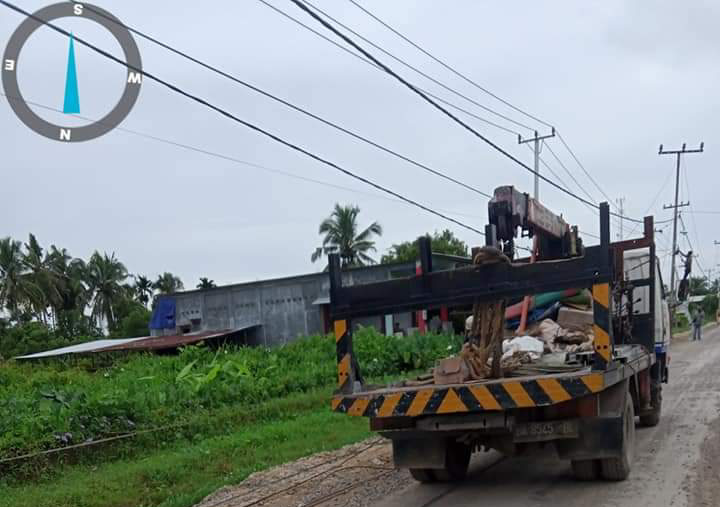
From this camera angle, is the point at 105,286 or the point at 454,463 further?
the point at 105,286

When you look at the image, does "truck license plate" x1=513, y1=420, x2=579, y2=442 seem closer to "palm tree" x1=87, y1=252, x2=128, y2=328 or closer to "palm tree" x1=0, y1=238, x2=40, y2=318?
"palm tree" x1=0, y1=238, x2=40, y2=318

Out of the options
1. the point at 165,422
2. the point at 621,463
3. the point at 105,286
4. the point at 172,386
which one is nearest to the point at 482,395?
the point at 621,463

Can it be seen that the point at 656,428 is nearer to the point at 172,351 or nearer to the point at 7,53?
the point at 7,53

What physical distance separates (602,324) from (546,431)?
1.17 m

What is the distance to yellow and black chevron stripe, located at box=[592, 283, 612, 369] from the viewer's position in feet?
23.1

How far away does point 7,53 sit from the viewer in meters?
9.26

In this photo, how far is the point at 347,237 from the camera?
2172 inches

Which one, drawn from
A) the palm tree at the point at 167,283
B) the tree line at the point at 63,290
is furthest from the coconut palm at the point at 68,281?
the palm tree at the point at 167,283

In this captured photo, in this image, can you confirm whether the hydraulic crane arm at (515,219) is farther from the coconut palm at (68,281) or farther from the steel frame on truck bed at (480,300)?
the coconut palm at (68,281)

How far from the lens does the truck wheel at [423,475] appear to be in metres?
8.40

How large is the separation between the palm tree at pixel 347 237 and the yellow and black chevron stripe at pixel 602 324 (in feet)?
156

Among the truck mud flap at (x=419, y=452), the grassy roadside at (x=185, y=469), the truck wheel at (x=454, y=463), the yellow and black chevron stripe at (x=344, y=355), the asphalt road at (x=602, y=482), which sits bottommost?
the grassy roadside at (x=185, y=469)

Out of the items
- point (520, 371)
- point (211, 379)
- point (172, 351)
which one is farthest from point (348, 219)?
point (520, 371)

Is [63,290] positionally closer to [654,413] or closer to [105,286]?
[105,286]
